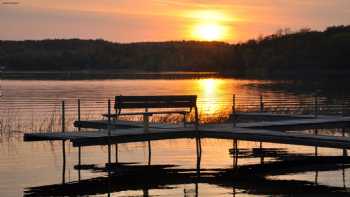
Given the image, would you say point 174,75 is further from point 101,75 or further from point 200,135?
point 200,135

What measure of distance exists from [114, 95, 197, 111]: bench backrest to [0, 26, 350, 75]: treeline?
263 feet

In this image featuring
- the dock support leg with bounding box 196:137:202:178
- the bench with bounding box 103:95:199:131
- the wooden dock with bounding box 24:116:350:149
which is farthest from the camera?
the bench with bounding box 103:95:199:131

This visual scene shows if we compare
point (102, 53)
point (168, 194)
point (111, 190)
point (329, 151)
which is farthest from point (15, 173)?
point (102, 53)

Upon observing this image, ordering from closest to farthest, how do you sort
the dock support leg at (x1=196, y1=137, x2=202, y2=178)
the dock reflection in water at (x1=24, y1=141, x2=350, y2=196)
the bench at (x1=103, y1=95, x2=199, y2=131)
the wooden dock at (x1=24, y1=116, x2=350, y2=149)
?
1. the dock reflection in water at (x1=24, y1=141, x2=350, y2=196)
2. the dock support leg at (x1=196, y1=137, x2=202, y2=178)
3. the wooden dock at (x1=24, y1=116, x2=350, y2=149)
4. the bench at (x1=103, y1=95, x2=199, y2=131)

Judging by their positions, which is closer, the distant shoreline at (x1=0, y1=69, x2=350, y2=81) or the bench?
the bench

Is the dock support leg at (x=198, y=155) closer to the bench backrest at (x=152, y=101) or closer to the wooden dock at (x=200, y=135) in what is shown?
the wooden dock at (x=200, y=135)

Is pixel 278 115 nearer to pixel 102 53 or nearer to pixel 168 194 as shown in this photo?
pixel 168 194

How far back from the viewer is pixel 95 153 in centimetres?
1936

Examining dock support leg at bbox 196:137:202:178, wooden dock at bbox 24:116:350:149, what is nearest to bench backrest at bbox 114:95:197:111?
wooden dock at bbox 24:116:350:149

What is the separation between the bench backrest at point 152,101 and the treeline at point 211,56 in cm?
8026

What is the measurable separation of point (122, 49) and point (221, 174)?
327 feet

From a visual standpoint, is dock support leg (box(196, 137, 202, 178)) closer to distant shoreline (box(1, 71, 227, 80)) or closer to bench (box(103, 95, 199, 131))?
bench (box(103, 95, 199, 131))

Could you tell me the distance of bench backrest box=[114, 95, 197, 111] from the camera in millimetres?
17578

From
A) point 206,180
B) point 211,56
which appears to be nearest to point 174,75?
point 211,56
